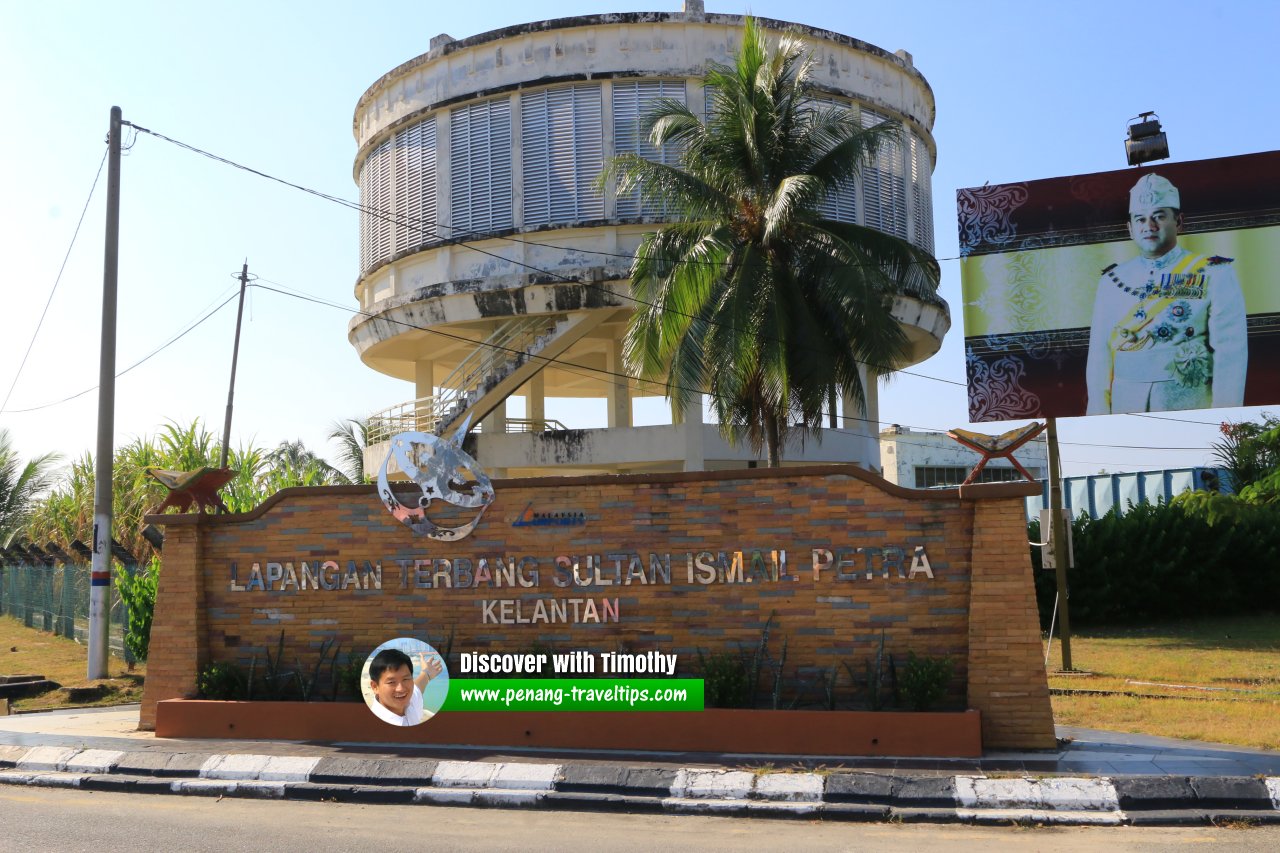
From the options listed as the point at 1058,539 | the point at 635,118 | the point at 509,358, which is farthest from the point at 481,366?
the point at 1058,539

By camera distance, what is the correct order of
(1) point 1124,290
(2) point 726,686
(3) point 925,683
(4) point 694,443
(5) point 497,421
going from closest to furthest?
1. (3) point 925,683
2. (2) point 726,686
3. (1) point 1124,290
4. (4) point 694,443
5. (5) point 497,421

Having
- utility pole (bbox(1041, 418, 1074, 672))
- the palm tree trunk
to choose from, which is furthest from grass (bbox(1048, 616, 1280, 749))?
the palm tree trunk

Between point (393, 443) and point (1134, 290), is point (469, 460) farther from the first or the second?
point (1134, 290)

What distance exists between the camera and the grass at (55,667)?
1886 cm

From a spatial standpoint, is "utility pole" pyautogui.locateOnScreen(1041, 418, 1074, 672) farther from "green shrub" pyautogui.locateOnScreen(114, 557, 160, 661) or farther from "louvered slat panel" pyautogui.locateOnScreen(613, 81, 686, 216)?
"green shrub" pyautogui.locateOnScreen(114, 557, 160, 661)

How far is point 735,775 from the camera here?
10664mm

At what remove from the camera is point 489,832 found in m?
9.52

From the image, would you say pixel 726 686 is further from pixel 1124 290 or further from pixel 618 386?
pixel 618 386

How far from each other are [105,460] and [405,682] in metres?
9.01

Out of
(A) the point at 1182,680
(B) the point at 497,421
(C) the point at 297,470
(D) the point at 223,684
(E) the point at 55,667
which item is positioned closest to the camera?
(D) the point at 223,684

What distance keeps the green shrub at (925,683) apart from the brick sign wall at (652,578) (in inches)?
10.9

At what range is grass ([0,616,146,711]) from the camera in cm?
1886

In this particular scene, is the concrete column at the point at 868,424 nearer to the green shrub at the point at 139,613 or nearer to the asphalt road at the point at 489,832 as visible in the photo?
the green shrub at the point at 139,613

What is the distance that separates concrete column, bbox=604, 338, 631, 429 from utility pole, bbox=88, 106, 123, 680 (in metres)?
11.5
